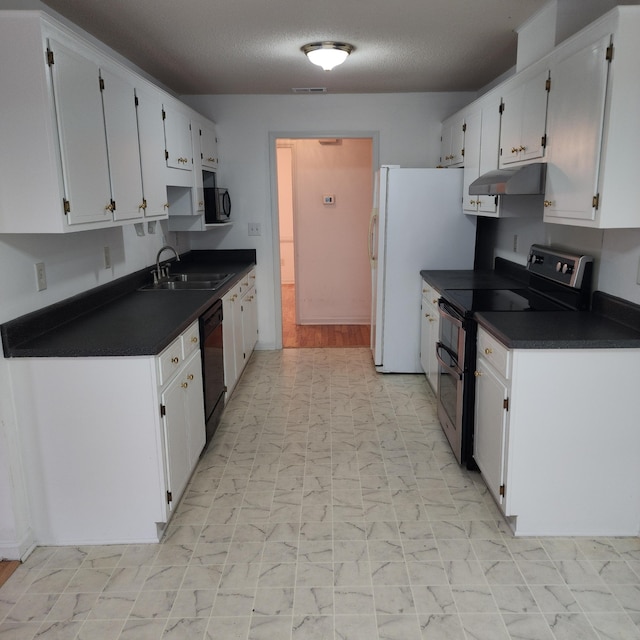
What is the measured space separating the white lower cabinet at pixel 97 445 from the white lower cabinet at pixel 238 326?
1.34 metres

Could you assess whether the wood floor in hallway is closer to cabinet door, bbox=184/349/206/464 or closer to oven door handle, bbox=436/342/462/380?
oven door handle, bbox=436/342/462/380

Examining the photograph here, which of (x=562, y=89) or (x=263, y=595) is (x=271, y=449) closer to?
(x=263, y=595)

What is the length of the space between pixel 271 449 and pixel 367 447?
0.58 metres

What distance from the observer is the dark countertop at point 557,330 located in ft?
7.19

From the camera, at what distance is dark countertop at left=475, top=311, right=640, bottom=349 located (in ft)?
7.19

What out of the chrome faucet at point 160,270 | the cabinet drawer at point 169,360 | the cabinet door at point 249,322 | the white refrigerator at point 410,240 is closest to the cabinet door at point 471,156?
the white refrigerator at point 410,240

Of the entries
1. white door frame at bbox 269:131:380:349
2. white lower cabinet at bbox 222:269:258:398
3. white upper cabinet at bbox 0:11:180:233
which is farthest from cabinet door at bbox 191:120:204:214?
white upper cabinet at bbox 0:11:180:233

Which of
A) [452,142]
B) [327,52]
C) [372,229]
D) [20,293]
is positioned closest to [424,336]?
[372,229]

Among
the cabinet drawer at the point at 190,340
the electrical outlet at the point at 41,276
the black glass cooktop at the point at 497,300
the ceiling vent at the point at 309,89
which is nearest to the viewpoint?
the electrical outlet at the point at 41,276

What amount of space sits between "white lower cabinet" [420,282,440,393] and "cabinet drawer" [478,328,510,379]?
3.07 ft

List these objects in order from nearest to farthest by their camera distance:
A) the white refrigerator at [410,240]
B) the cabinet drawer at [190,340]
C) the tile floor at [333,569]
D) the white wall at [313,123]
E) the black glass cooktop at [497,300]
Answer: the tile floor at [333,569] → the cabinet drawer at [190,340] → the black glass cooktop at [497,300] → the white refrigerator at [410,240] → the white wall at [313,123]

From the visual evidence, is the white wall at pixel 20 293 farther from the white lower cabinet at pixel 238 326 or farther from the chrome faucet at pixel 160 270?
the white lower cabinet at pixel 238 326

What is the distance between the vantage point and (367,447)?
3283 mm

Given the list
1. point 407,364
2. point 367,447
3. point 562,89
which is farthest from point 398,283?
point 562,89
